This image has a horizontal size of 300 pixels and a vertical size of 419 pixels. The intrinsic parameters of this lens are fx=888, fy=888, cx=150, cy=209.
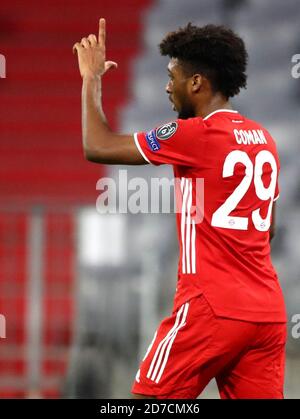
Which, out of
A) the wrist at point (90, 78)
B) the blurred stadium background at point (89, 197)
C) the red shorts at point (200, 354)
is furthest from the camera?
the blurred stadium background at point (89, 197)

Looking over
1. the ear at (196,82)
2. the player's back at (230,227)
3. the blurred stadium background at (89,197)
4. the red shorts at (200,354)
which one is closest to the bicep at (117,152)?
the player's back at (230,227)

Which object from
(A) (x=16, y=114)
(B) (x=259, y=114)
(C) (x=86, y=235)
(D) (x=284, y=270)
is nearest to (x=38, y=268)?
(C) (x=86, y=235)

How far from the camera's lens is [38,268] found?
575 cm

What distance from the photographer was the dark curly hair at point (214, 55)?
3.02m

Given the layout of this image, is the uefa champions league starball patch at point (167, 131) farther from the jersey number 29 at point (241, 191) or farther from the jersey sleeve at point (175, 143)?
the jersey number 29 at point (241, 191)

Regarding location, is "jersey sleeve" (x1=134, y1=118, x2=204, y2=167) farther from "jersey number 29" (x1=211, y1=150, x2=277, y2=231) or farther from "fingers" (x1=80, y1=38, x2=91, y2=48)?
"fingers" (x1=80, y1=38, x2=91, y2=48)

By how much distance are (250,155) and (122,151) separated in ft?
1.39

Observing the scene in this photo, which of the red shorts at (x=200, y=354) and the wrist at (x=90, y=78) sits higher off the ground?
the wrist at (x=90, y=78)

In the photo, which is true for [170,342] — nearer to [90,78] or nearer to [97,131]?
[97,131]

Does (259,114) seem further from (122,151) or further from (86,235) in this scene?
(122,151)

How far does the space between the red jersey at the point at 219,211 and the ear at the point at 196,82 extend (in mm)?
116

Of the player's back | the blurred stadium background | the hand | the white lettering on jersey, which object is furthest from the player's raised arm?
the blurred stadium background

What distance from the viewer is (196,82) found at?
9.89 feet
